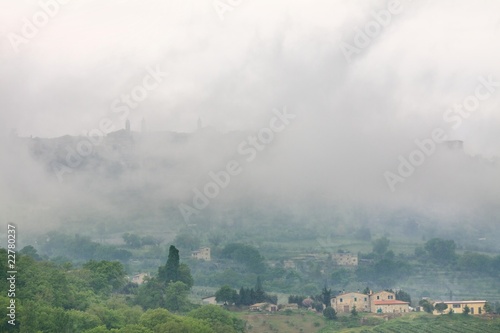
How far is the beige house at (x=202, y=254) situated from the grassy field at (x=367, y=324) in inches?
2898

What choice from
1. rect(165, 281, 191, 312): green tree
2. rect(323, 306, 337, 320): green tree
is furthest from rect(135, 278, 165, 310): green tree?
rect(323, 306, 337, 320): green tree

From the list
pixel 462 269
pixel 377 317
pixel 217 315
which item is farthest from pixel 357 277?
pixel 217 315

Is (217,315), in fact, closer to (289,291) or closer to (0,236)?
→ (289,291)

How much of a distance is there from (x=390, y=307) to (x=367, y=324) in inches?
416

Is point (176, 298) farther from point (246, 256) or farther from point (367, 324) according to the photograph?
point (246, 256)

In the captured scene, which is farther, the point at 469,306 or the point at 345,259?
the point at 345,259

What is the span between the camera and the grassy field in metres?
101

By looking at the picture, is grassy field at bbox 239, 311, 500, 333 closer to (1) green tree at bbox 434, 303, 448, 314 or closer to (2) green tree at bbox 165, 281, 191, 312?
(1) green tree at bbox 434, 303, 448, 314

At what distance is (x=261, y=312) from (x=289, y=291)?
141ft

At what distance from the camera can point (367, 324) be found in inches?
4176

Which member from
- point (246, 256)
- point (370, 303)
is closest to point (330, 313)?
point (370, 303)

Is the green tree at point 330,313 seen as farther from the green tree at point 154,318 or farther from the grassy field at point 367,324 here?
the green tree at point 154,318

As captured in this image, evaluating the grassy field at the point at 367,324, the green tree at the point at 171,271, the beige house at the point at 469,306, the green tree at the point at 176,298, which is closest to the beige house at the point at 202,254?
the green tree at the point at 171,271

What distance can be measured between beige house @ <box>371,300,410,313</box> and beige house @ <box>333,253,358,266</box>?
63716 mm
